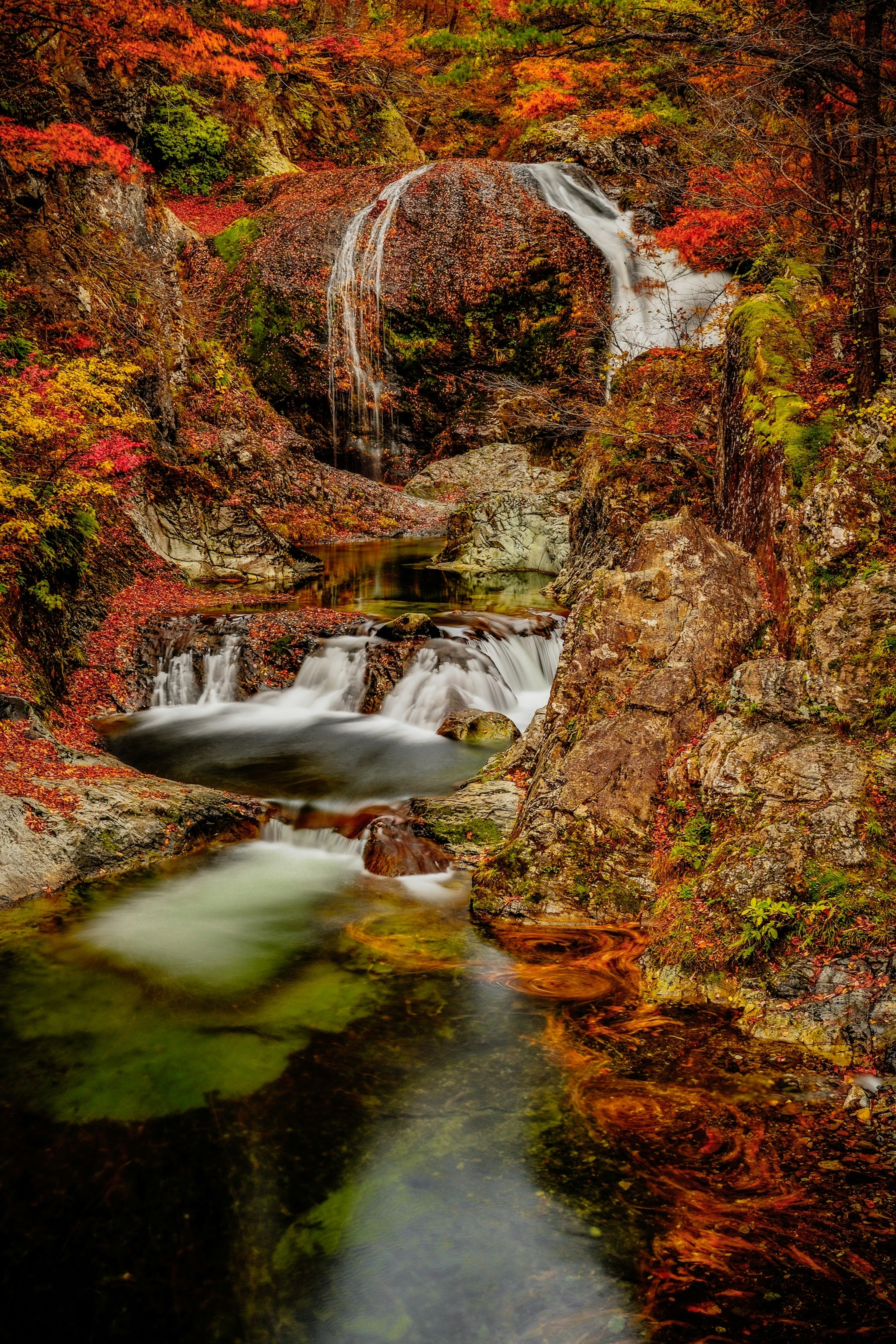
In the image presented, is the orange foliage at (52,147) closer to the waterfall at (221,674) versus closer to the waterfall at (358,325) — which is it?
the waterfall at (358,325)

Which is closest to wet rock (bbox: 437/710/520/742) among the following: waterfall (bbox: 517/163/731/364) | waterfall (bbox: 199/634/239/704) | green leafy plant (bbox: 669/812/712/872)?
→ waterfall (bbox: 199/634/239/704)

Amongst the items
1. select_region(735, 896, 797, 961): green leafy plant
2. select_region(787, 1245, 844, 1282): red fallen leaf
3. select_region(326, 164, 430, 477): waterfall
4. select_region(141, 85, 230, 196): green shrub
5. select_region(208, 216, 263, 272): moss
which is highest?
select_region(141, 85, 230, 196): green shrub

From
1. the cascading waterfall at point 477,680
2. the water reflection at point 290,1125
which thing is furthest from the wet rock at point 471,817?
the cascading waterfall at point 477,680

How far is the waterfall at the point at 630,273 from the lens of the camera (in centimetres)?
1927

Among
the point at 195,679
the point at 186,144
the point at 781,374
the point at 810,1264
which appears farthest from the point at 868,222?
the point at 186,144

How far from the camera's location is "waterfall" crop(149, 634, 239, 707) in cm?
1091

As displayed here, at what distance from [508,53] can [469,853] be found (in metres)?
25.3

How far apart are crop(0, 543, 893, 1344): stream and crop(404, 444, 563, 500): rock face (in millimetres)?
15668

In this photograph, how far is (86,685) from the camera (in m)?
10.1

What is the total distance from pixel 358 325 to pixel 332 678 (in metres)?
13.6

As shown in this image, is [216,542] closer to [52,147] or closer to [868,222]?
[52,147]

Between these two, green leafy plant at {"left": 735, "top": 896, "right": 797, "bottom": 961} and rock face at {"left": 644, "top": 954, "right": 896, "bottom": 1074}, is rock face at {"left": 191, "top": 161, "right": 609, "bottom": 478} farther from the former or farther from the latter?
rock face at {"left": 644, "top": 954, "right": 896, "bottom": 1074}

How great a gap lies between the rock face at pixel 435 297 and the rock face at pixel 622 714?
1604 cm

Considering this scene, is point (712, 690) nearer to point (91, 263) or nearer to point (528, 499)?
point (528, 499)
